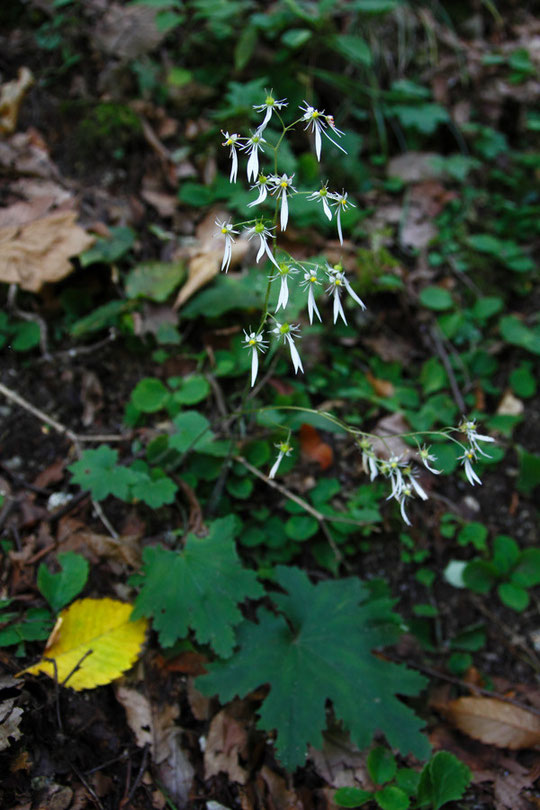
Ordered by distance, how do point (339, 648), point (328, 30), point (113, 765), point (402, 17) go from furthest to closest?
1. point (402, 17)
2. point (328, 30)
3. point (339, 648)
4. point (113, 765)

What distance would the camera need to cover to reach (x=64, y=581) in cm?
207

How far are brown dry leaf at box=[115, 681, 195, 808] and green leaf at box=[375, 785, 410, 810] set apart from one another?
629mm

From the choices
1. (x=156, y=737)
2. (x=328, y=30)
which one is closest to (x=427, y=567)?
(x=156, y=737)

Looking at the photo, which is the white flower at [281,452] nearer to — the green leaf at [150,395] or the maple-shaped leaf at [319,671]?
the maple-shaped leaf at [319,671]

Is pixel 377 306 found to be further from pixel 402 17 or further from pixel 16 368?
pixel 402 17

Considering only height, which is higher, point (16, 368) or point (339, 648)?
point (16, 368)

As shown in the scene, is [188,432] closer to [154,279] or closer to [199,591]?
[199,591]

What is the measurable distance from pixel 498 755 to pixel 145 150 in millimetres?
3508

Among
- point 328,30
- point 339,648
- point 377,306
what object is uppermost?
point 328,30

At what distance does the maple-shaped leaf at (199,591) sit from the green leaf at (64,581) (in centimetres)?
23

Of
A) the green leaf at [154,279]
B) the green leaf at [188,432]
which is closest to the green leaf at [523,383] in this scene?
the green leaf at [188,432]

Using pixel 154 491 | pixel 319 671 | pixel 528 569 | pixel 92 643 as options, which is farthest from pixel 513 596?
pixel 92 643

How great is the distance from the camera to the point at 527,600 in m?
2.61

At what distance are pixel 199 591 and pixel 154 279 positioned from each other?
5.17ft
